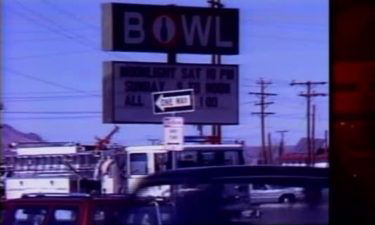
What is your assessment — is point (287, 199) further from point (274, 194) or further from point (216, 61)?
point (216, 61)

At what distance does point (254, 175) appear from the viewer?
69.6 inches

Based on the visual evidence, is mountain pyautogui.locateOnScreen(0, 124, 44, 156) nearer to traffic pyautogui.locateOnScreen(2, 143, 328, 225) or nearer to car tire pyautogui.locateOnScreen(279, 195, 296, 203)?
traffic pyautogui.locateOnScreen(2, 143, 328, 225)

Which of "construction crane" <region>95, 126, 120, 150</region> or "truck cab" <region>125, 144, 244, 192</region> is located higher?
"construction crane" <region>95, 126, 120, 150</region>

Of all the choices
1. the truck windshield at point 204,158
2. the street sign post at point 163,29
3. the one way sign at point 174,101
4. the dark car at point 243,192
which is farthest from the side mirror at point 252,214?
the street sign post at point 163,29

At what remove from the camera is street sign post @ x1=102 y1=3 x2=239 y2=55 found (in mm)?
1671

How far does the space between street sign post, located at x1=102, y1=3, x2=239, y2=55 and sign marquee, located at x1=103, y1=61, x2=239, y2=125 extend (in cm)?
4

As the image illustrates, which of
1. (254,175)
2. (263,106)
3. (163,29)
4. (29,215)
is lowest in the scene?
(29,215)

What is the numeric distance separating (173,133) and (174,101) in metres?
0.07

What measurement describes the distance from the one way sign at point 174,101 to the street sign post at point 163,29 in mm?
103

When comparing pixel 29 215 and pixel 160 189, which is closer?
pixel 160 189

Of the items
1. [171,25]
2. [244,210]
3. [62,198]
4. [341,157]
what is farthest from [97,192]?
[341,157]

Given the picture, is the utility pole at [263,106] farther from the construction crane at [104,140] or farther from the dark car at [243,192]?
the construction crane at [104,140]

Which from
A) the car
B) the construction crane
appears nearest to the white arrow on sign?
the construction crane

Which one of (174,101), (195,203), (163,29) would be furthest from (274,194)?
(163,29)
